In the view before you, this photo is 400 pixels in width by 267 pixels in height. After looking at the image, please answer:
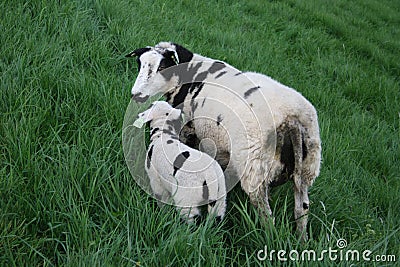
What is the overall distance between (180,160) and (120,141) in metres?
0.60

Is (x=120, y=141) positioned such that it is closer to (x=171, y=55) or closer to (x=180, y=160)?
(x=180, y=160)

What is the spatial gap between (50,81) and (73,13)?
1.36m

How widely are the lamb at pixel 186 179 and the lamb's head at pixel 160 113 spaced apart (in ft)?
0.80

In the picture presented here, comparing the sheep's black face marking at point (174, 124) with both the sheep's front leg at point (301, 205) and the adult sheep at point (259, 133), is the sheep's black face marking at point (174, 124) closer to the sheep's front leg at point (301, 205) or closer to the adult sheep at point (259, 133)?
the adult sheep at point (259, 133)

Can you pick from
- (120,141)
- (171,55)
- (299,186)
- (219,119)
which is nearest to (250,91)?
(219,119)

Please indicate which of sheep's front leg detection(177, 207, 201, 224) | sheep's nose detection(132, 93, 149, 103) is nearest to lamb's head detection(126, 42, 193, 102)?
sheep's nose detection(132, 93, 149, 103)

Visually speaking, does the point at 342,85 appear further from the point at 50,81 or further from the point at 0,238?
the point at 0,238

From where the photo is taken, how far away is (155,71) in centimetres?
306

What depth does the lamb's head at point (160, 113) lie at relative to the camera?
9.23ft

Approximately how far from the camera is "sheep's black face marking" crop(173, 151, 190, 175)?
7.84ft

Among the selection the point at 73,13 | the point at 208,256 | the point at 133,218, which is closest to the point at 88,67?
the point at 73,13

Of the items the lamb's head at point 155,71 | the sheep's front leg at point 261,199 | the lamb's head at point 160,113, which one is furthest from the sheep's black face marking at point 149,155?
the sheep's front leg at point 261,199

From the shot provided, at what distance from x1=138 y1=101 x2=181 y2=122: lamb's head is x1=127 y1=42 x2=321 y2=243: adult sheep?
0.48 feet

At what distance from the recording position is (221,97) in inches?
109
